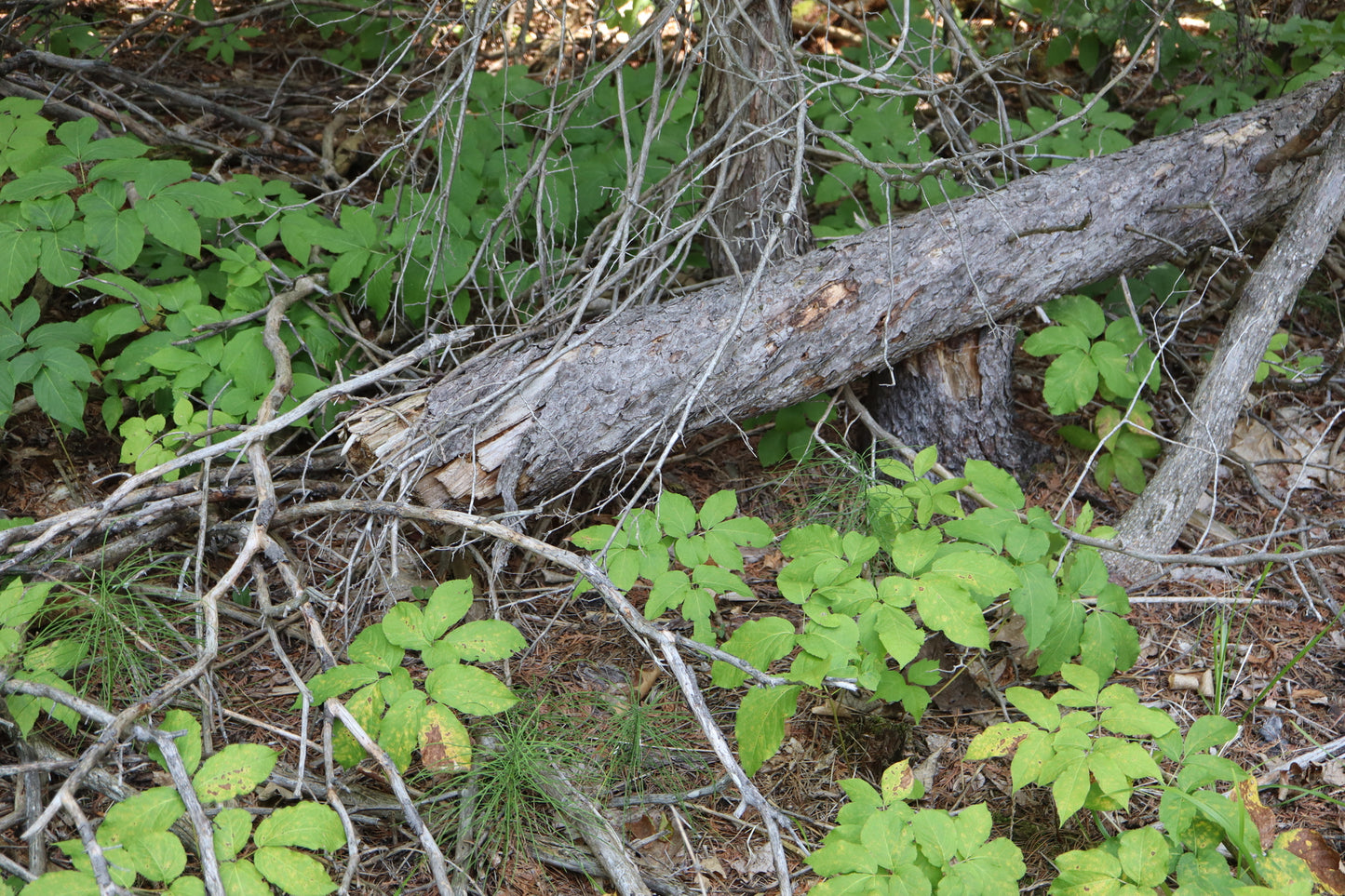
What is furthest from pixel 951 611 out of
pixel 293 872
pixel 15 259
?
pixel 15 259

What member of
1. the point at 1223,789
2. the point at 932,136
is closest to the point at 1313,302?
the point at 932,136

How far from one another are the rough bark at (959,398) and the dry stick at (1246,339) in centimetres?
47

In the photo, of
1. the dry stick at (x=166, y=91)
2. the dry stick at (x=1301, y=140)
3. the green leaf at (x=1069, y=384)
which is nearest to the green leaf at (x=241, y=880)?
the green leaf at (x=1069, y=384)

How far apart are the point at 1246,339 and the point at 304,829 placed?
3007 mm

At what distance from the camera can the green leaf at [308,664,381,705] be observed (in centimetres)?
192

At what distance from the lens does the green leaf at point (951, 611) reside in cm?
190

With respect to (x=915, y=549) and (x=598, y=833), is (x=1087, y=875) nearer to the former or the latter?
(x=915, y=549)

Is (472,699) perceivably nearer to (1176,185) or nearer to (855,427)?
(855,427)

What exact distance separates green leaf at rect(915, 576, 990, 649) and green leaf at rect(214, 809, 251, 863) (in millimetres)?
1422

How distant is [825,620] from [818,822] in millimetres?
532

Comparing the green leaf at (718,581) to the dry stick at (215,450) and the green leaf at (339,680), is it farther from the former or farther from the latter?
the dry stick at (215,450)

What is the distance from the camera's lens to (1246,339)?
286cm

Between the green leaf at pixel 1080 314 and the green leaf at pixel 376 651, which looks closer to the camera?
the green leaf at pixel 376 651

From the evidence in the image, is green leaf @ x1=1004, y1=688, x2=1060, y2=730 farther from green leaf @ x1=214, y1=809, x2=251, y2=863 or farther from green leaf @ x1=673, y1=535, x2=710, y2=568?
green leaf @ x1=214, y1=809, x2=251, y2=863
